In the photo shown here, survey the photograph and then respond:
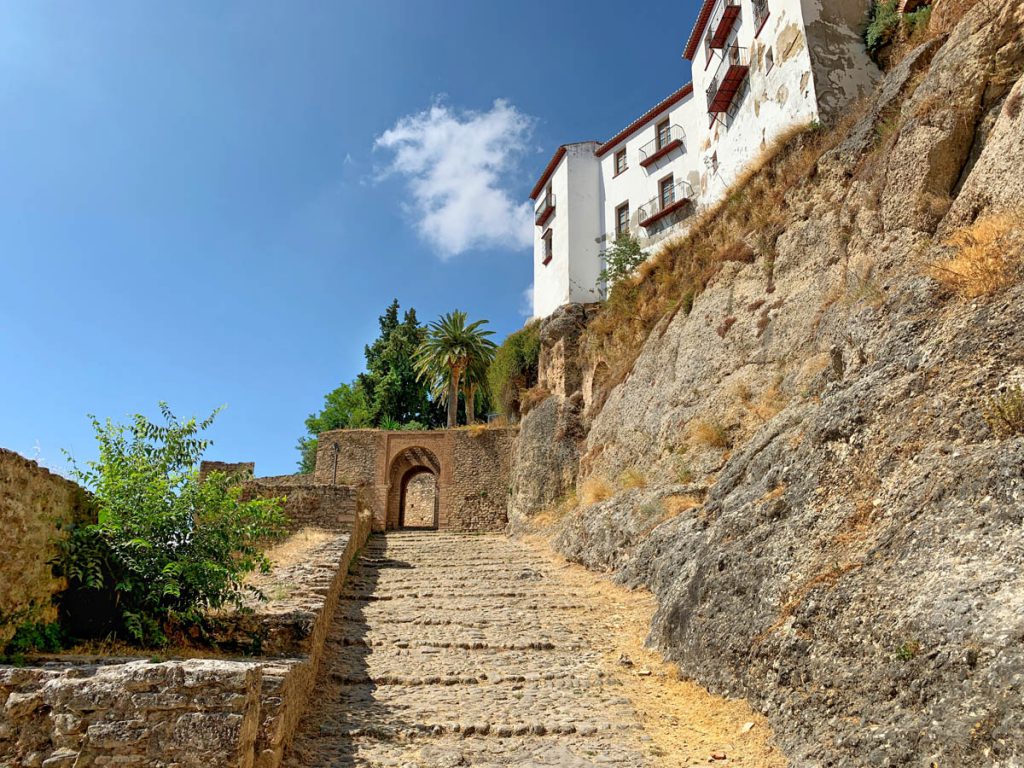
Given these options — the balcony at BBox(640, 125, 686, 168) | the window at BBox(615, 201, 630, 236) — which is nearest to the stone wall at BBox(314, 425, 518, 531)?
the window at BBox(615, 201, 630, 236)

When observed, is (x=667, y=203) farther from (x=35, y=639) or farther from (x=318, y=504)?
(x=35, y=639)

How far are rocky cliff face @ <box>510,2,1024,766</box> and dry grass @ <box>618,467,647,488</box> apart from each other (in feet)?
0.29

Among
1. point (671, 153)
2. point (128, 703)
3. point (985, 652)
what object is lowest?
point (128, 703)

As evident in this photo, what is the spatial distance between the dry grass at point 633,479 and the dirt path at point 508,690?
7.80ft

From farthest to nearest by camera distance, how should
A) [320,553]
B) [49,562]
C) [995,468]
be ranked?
[320,553] < [49,562] < [995,468]

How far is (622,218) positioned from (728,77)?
7366mm

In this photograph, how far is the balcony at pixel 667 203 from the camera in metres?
21.3

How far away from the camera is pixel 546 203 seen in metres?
27.8

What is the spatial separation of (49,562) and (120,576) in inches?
25.8

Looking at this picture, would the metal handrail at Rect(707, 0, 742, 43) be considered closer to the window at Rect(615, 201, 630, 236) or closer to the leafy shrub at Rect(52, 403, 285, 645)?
the window at Rect(615, 201, 630, 236)

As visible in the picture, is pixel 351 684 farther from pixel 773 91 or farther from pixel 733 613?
pixel 773 91

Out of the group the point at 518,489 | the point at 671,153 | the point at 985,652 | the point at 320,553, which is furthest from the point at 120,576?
the point at 671,153

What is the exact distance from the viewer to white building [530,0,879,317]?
14547 millimetres

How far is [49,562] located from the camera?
17.1 ft
